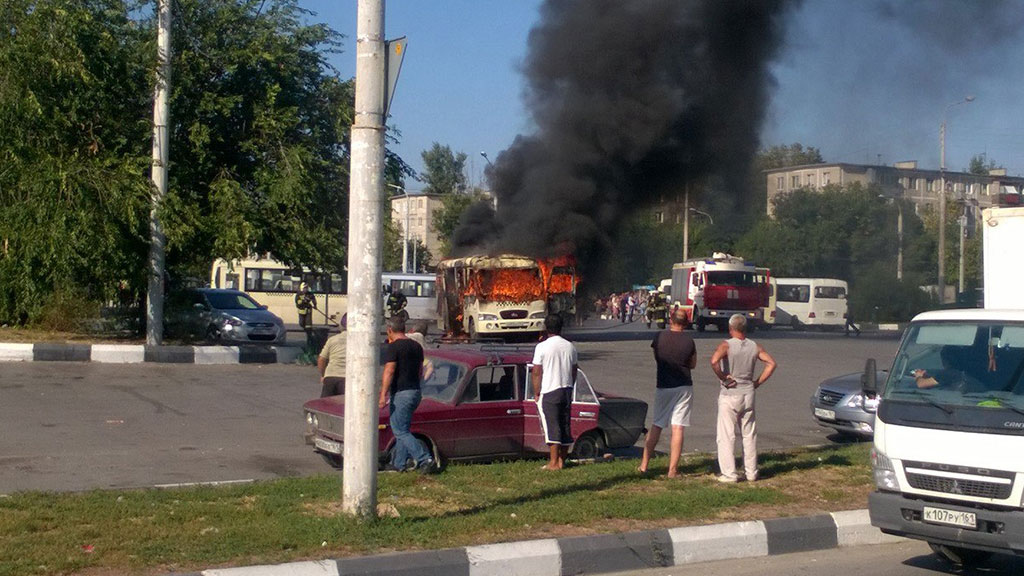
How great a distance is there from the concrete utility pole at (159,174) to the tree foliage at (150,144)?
0.80 ft

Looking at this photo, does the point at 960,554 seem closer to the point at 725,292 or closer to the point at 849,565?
the point at 849,565

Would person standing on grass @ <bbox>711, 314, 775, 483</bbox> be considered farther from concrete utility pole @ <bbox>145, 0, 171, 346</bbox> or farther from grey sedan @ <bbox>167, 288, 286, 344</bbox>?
grey sedan @ <bbox>167, 288, 286, 344</bbox>

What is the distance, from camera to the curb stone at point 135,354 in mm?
18781

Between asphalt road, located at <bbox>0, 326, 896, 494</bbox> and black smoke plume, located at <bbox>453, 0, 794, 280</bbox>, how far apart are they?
7.66 metres

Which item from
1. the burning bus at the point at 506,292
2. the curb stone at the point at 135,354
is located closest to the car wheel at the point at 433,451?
the curb stone at the point at 135,354

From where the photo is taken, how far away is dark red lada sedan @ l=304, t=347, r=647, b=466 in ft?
31.9

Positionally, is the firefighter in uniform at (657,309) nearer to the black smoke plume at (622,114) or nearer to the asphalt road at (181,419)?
the black smoke plume at (622,114)

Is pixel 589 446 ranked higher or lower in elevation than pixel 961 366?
lower

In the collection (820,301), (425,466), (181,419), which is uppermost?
(820,301)

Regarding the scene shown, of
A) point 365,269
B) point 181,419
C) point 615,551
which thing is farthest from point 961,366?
point 181,419

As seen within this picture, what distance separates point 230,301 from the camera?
87.9 ft

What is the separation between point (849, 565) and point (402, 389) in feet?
12.6

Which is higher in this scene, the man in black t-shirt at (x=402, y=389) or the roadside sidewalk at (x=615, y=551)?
the man in black t-shirt at (x=402, y=389)

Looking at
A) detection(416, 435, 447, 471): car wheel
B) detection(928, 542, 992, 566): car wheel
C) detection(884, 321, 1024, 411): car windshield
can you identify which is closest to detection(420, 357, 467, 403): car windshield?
detection(416, 435, 447, 471): car wheel
